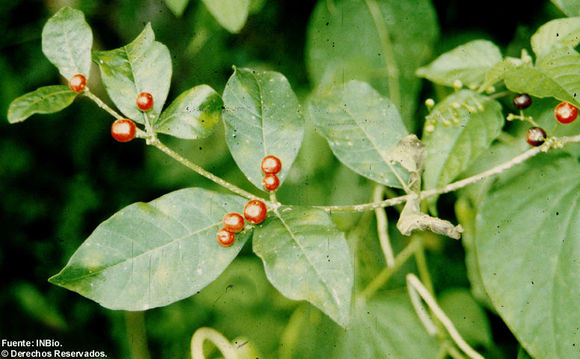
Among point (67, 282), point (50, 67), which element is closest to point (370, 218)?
point (67, 282)

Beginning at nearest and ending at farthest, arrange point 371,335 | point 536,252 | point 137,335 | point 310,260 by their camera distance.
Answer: point 310,260
point 536,252
point 371,335
point 137,335

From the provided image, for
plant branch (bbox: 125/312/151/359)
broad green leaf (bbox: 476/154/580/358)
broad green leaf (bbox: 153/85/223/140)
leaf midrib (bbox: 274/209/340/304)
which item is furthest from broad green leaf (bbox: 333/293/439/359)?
plant branch (bbox: 125/312/151/359)

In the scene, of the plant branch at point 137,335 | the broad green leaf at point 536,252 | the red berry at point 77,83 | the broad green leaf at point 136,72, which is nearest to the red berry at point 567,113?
the broad green leaf at point 536,252

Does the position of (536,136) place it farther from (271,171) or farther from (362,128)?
(271,171)

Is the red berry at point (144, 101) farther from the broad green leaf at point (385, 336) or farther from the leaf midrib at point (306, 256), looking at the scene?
the broad green leaf at point (385, 336)

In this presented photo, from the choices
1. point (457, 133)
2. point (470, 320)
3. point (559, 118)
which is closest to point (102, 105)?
point (457, 133)

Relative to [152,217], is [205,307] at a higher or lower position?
lower

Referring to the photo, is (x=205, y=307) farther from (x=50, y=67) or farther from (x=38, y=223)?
(x=50, y=67)
